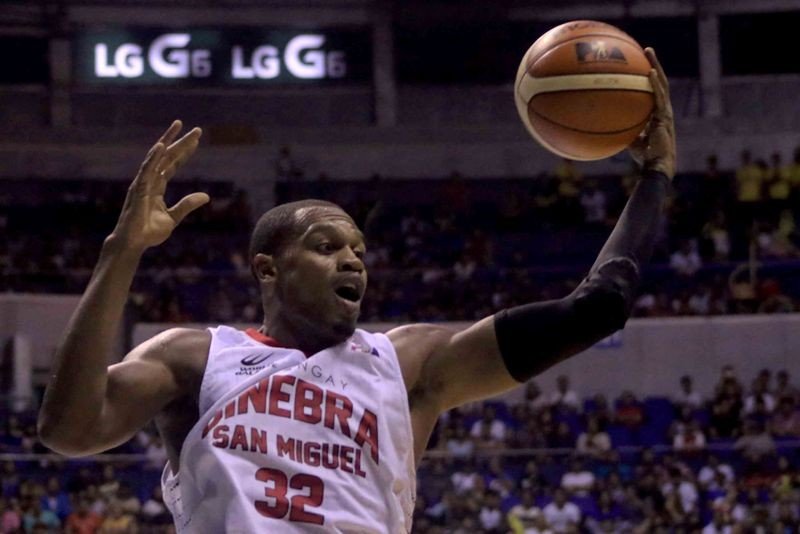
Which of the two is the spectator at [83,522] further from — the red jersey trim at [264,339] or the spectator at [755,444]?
the red jersey trim at [264,339]

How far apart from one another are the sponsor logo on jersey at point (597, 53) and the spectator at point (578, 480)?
30.5ft

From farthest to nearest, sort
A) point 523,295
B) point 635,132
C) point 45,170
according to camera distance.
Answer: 1. point 45,170
2. point 523,295
3. point 635,132

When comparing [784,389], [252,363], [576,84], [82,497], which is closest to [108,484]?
[82,497]

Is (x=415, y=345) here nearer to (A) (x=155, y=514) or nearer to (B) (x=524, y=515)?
(B) (x=524, y=515)

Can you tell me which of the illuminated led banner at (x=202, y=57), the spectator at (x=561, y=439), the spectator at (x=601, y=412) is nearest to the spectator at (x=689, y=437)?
the spectator at (x=601, y=412)

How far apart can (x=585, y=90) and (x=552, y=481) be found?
31.6 ft

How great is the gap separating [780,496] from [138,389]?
1040 centimetres

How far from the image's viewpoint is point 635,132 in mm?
3420

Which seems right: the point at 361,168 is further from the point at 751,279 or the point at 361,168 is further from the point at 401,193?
the point at 751,279

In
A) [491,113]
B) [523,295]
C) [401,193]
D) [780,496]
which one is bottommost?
[780,496]

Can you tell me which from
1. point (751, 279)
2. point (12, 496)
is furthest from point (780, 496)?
point (12, 496)

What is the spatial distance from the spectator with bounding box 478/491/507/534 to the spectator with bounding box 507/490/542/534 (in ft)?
0.29

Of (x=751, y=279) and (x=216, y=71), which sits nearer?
(x=751, y=279)

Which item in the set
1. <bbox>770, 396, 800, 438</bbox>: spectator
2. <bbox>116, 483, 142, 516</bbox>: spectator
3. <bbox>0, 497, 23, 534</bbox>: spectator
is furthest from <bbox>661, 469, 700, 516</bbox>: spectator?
<bbox>0, 497, 23, 534</bbox>: spectator
